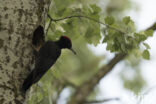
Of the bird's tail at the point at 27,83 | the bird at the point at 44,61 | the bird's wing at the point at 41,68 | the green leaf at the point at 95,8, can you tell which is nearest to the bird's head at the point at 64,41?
the bird at the point at 44,61

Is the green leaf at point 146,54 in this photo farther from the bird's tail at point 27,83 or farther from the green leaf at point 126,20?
the bird's tail at point 27,83

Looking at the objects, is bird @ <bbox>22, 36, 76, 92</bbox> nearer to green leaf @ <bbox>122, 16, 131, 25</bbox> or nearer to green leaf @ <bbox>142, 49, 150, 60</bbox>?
green leaf @ <bbox>122, 16, 131, 25</bbox>

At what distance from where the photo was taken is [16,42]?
346cm

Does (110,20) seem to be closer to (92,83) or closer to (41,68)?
(41,68)

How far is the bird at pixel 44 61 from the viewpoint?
3.46 metres

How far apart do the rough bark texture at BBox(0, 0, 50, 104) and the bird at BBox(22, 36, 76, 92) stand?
0.25 ft

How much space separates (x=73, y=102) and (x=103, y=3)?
3725 mm

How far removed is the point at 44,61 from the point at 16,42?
739 mm

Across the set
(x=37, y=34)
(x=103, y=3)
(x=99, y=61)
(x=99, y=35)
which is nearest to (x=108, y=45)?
(x=99, y=35)

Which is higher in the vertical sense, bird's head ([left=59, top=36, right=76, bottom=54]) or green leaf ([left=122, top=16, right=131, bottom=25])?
bird's head ([left=59, top=36, right=76, bottom=54])

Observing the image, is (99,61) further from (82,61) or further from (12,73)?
(12,73)

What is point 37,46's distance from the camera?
404 centimetres

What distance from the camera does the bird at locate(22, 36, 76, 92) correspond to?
346cm

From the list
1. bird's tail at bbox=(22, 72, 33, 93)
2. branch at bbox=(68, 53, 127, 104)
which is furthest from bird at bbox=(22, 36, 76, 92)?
branch at bbox=(68, 53, 127, 104)
